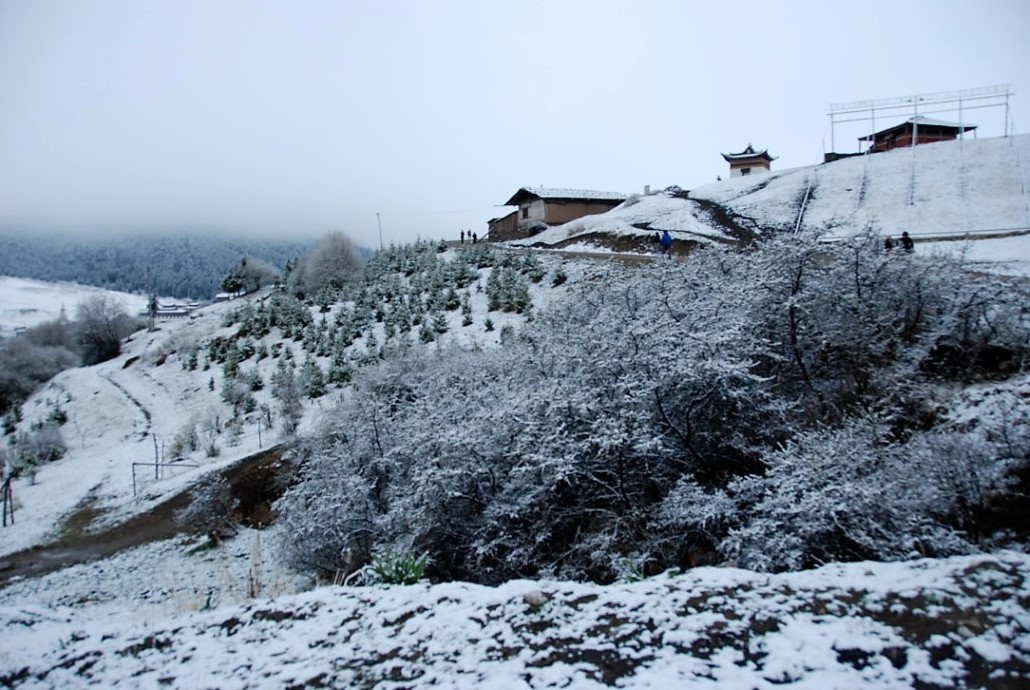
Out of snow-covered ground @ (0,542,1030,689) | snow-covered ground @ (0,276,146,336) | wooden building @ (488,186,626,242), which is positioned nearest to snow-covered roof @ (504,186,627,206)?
wooden building @ (488,186,626,242)

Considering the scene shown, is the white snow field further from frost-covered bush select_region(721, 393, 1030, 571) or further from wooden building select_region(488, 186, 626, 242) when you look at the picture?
wooden building select_region(488, 186, 626, 242)

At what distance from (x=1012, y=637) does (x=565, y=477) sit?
457 cm

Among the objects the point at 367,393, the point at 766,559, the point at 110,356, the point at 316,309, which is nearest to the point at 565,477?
the point at 766,559

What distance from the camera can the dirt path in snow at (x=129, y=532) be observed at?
1480cm

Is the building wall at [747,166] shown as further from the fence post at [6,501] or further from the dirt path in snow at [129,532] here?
the fence post at [6,501]

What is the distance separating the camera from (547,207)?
149ft

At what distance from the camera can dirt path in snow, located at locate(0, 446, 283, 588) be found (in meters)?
14.8

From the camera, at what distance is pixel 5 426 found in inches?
1166

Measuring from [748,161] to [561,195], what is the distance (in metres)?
27.6

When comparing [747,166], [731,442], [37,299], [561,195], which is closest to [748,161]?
[747,166]

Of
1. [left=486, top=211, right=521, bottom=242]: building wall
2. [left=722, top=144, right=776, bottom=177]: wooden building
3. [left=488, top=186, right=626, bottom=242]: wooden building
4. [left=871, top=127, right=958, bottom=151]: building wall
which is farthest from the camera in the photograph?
[left=722, top=144, right=776, bottom=177]: wooden building

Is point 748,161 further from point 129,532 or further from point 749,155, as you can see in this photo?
point 129,532

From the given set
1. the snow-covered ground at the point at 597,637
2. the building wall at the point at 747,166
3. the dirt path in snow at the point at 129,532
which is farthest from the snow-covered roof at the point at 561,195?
the snow-covered ground at the point at 597,637

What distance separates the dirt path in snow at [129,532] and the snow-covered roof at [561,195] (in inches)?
1295
